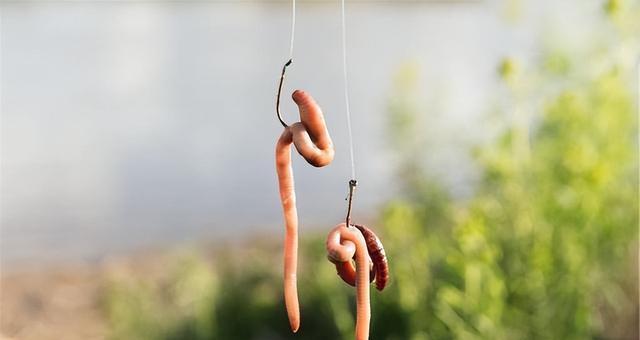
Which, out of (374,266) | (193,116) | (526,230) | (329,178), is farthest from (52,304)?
(374,266)

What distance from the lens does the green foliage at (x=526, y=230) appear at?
2066 millimetres

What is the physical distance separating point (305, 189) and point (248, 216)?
1.28 ft

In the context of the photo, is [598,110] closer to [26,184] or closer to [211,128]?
[26,184]

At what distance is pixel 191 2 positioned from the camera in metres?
10.9

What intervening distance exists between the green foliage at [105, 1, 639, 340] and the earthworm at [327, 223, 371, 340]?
1121 mm

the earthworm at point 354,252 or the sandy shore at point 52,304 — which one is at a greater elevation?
the earthworm at point 354,252

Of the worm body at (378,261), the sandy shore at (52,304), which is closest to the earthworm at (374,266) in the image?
the worm body at (378,261)

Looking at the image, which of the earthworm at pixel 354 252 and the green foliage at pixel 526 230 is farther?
the green foliage at pixel 526 230

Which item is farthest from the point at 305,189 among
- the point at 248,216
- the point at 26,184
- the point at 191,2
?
the point at 191,2

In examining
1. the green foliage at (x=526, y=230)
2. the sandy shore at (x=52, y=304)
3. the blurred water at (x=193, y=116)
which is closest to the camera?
the green foliage at (x=526, y=230)

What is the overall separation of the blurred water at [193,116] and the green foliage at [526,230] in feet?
0.61

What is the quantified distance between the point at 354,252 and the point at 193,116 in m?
5.63

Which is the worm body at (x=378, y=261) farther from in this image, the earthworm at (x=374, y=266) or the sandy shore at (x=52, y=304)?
the sandy shore at (x=52, y=304)

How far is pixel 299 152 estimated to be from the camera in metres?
0.81
